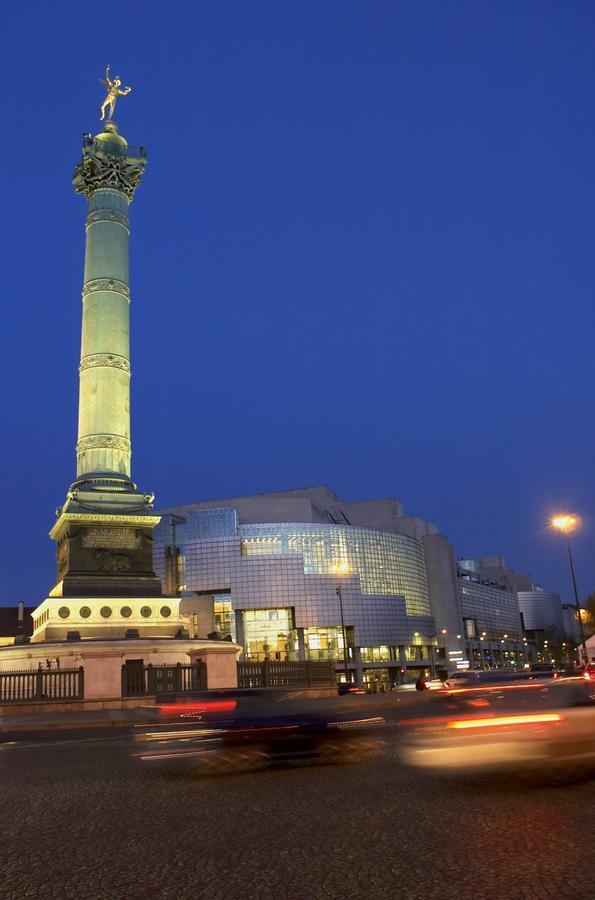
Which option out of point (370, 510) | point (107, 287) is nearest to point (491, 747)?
point (107, 287)

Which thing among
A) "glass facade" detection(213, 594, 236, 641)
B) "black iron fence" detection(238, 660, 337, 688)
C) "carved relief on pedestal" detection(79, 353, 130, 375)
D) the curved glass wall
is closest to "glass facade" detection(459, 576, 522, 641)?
the curved glass wall

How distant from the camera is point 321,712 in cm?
1248

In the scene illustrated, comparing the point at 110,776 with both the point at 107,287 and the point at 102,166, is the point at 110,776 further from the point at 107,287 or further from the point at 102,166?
the point at 102,166

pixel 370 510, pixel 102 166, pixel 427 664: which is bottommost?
pixel 427 664

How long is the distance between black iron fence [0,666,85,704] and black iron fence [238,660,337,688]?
24.3 feet

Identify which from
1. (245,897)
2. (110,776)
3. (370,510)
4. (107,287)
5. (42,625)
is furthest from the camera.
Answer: (370,510)

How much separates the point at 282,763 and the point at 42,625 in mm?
32031

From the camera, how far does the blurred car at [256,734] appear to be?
11484mm

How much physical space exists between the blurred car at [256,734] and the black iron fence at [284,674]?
65.8 feet

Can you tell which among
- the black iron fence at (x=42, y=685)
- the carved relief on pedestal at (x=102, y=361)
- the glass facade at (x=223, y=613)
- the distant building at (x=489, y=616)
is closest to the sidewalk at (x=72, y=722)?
the black iron fence at (x=42, y=685)

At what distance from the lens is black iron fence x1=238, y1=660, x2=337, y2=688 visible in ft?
110

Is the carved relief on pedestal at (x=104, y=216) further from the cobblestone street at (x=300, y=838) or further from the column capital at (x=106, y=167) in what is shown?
the cobblestone street at (x=300, y=838)

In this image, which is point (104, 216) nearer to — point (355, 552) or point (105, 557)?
point (105, 557)

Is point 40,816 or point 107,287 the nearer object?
point 40,816
